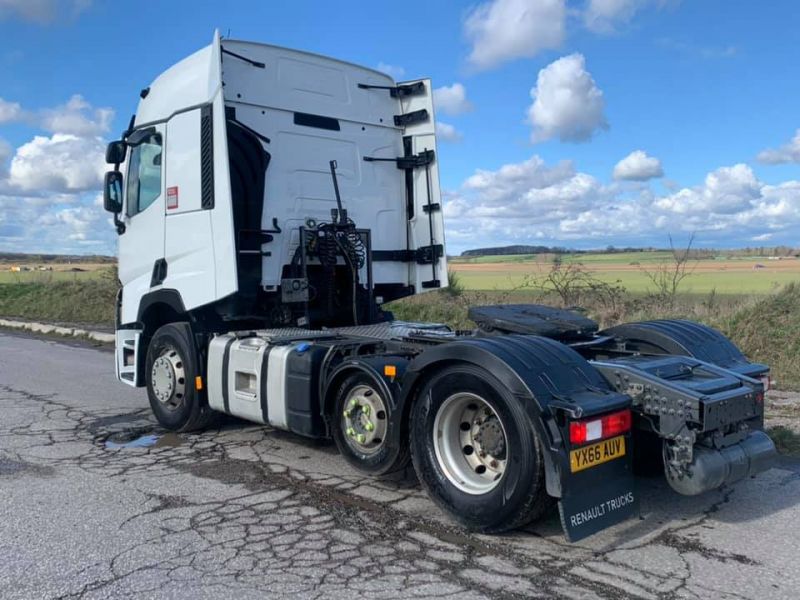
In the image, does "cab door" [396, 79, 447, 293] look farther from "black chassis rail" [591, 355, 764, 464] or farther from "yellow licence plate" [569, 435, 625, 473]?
"yellow licence plate" [569, 435, 625, 473]

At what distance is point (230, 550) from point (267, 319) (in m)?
3.48

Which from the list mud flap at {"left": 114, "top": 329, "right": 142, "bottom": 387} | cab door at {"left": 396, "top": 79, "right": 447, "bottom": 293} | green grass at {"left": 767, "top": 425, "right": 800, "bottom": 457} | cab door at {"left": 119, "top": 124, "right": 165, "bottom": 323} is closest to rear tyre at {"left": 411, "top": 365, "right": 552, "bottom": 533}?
green grass at {"left": 767, "top": 425, "right": 800, "bottom": 457}

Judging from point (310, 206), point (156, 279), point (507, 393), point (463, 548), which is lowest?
point (463, 548)

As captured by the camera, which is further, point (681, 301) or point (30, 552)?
point (681, 301)

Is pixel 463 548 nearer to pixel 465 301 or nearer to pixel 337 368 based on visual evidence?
pixel 337 368

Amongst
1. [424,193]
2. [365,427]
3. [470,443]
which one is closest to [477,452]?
[470,443]

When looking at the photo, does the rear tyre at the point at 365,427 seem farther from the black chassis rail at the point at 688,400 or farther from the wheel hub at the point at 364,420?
the black chassis rail at the point at 688,400

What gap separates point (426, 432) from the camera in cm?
470

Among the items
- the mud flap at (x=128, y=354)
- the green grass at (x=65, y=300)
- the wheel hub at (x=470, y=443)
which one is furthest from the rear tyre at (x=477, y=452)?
the green grass at (x=65, y=300)

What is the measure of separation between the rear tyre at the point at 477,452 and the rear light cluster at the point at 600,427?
0.70 feet

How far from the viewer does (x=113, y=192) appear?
8133 millimetres

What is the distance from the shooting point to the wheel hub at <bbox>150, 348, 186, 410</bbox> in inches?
285

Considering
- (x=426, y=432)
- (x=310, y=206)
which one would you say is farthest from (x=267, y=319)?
(x=426, y=432)

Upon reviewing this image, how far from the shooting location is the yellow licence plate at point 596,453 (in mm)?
3904
